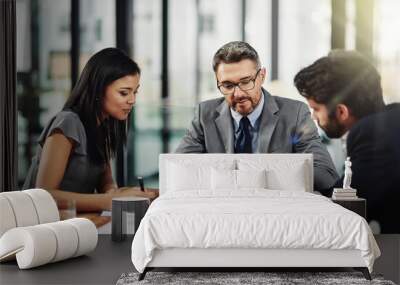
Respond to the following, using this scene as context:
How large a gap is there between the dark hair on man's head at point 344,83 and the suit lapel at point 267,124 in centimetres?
37

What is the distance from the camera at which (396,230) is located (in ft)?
24.7

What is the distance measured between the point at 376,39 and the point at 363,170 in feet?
4.61

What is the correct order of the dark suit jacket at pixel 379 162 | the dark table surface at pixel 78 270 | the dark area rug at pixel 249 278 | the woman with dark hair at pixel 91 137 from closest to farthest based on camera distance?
1. the dark area rug at pixel 249 278
2. the dark table surface at pixel 78 270
3. the dark suit jacket at pixel 379 162
4. the woman with dark hair at pixel 91 137

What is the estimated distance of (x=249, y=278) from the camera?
5223 millimetres

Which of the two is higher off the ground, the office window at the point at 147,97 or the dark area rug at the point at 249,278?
the office window at the point at 147,97

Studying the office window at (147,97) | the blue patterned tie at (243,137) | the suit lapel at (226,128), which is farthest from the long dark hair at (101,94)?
the blue patterned tie at (243,137)

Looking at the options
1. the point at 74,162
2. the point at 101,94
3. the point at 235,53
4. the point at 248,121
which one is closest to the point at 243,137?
the point at 248,121

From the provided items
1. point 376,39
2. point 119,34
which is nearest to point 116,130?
point 119,34

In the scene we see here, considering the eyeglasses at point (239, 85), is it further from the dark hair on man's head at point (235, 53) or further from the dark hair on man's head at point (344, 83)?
the dark hair on man's head at point (344, 83)

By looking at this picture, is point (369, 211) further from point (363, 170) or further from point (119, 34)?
point (119, 34)

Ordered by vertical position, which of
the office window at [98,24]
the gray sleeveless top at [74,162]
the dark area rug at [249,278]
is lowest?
the dark area rug at [249,278]

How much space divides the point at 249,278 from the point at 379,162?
2.84 metres

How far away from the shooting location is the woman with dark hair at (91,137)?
298 inches

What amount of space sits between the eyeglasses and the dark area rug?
8.65 feet
